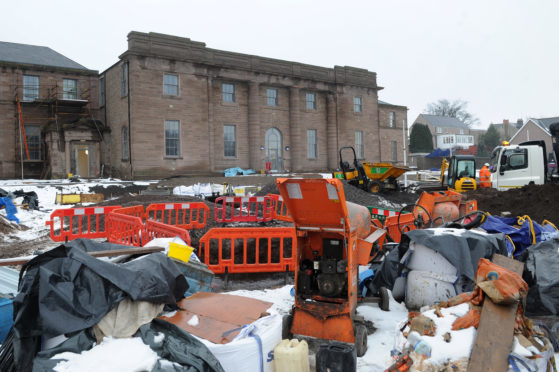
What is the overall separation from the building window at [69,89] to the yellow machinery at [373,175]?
22.1 m

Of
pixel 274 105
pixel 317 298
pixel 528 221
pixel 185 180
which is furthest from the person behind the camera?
pixel 274 105

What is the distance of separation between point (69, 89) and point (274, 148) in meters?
16.2

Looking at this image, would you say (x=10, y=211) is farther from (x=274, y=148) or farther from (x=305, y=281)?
(x=274, y=148)

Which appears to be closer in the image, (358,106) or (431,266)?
(431,266)

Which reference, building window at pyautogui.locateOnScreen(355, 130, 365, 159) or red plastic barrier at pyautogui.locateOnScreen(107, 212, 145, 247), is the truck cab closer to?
red plastic barrier at pyautogui.locateOnScreen(107, 212, 145, 247)

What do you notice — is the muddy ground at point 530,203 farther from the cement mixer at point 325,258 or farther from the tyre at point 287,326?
the tyre at point 287,326

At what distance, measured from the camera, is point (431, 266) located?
17.5 feet

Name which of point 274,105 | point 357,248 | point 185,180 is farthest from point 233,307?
point 274,105

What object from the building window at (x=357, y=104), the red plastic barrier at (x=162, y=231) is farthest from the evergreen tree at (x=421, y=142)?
the red plastic barrier at (x=162, y=231)

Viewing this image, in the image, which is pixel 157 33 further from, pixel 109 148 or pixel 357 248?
pixel 357 248

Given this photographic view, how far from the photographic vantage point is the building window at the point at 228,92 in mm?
31688

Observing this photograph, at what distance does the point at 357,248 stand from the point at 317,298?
2.62 feet

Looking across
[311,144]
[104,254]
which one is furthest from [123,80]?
[104,254]

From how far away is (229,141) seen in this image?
3195cm
